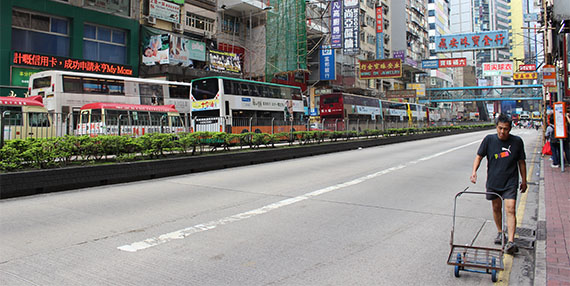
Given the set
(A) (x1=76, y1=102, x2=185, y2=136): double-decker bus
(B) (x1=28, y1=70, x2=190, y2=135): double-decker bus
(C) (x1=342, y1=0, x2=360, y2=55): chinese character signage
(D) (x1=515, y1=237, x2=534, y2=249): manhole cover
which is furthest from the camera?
(C) (x1=342, y1=0, x2=360, y2=55): chinese character signage

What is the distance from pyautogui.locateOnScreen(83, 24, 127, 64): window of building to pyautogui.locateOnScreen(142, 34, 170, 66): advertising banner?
57.8 inches

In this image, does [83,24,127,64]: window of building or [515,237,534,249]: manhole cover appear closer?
[515,237,534,249]: manhole cover

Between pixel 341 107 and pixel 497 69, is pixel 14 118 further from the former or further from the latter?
pixel 497 69

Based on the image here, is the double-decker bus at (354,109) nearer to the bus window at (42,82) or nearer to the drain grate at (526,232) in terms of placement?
the bus window at (42,82)

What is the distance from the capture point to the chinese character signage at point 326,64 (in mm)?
45344

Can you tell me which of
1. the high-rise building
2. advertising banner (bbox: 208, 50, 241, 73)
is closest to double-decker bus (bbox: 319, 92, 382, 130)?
advertising banner (bbox: 208, 50, 241, 73)

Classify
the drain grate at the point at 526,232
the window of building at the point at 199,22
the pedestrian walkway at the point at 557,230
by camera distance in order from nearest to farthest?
the pedestrian walkway at the point at 557,230
the drain grate at the point at 526,232
the window of building at the point at 199,22

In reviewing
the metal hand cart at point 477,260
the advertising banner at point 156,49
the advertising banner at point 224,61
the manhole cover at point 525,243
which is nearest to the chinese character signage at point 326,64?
the advertising banner at point 224,61

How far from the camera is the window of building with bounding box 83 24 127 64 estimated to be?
27.0 m

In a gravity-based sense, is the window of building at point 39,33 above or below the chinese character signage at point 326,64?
below

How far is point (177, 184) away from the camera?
10133mm

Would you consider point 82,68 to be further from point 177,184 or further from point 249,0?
point 177,184

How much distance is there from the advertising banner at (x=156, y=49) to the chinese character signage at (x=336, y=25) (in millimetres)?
18122

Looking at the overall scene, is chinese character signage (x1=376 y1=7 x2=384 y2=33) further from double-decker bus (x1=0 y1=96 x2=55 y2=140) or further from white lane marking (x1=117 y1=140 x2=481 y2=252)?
double-decker bus (x1=0 y1=96 x2=55 y2=140)
